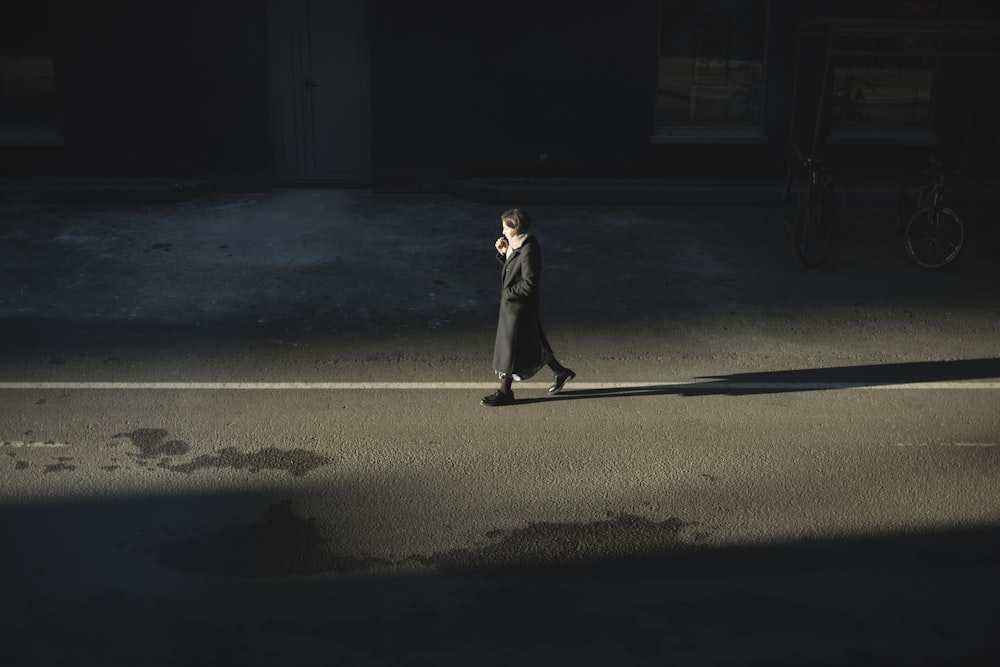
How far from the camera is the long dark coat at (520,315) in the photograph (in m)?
7.71

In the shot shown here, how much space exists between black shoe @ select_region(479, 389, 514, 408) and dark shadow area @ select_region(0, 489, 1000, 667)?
1.97 meters

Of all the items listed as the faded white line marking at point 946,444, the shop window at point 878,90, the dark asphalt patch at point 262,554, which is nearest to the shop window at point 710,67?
the shop window at point 878,90

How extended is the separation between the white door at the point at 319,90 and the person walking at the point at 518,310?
29.0 feet

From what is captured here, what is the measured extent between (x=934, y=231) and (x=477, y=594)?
8.55 metres

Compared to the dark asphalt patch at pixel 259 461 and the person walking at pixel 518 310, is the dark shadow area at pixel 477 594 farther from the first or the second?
the person walking at pixel 518 310

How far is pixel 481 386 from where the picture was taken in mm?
8359

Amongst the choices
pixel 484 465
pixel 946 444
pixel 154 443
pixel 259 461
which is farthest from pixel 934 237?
pixel 154 443

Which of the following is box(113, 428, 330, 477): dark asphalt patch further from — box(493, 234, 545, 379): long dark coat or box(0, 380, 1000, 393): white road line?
box(493, 234, 545, 379): long dark coat

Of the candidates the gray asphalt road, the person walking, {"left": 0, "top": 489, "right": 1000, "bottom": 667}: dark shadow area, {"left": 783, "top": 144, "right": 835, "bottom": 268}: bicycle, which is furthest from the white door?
{"left": 0, "top": 489, "right": 1000, "bottom": 667}: dark shadow area

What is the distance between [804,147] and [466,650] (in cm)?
1268

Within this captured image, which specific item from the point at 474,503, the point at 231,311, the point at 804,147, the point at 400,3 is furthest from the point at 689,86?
the point at 474,503

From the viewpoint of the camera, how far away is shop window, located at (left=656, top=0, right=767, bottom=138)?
1538 centimetres

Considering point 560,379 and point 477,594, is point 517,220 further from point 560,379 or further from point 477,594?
point 477,594

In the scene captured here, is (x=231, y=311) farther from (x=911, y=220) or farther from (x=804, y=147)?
(x=804, y=147)
